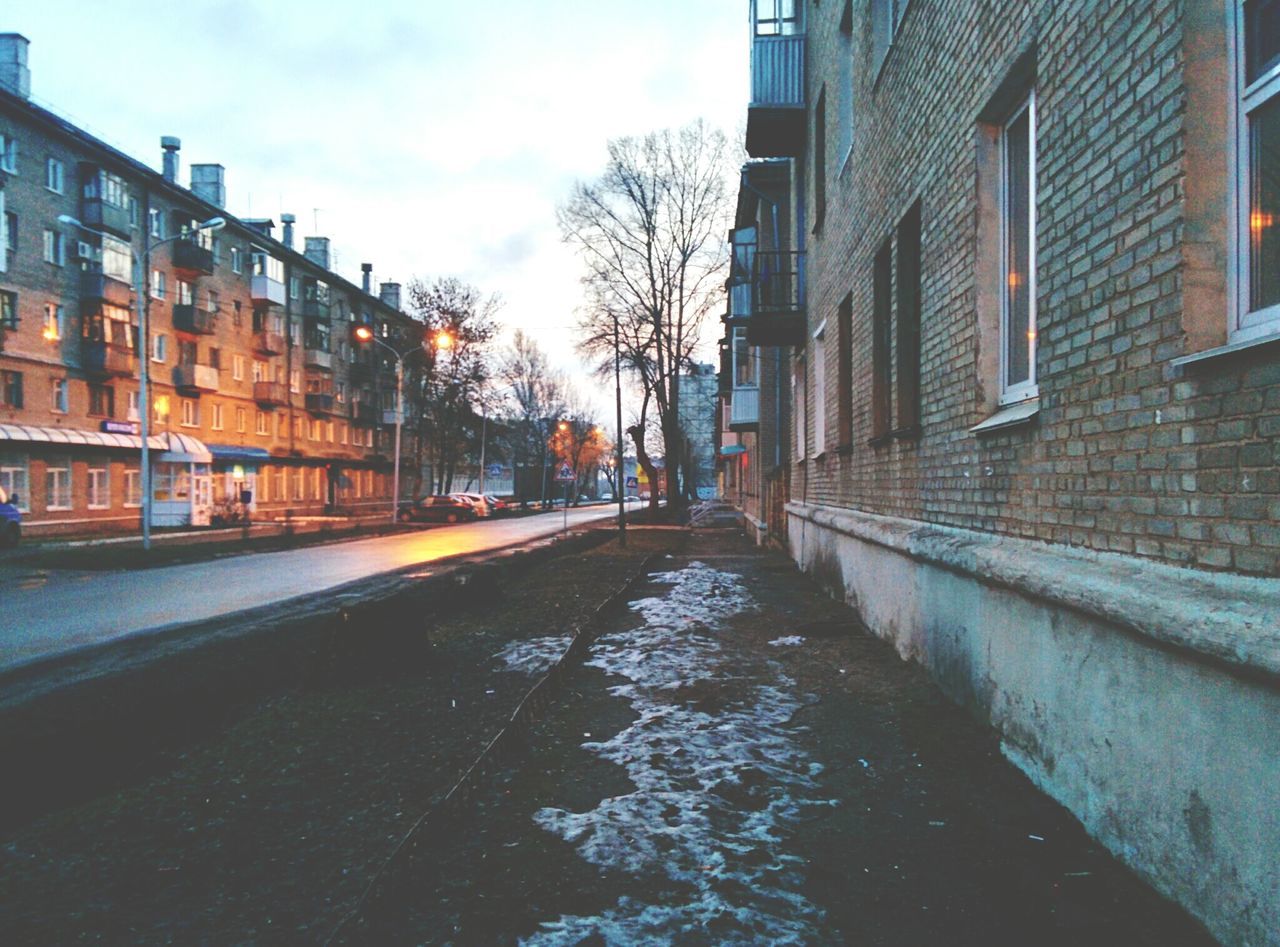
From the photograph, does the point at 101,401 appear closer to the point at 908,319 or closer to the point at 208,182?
the point at 208,182

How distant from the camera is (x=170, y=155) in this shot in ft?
126

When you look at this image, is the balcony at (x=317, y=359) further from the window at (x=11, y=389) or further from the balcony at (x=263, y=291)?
the window at (x=11, y=389)

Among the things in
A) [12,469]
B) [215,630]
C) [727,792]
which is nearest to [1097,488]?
→ [727,792]

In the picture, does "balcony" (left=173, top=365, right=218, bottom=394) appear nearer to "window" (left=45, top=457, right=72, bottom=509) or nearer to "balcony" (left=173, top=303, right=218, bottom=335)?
"balcony" (left=173, top=303, right=218, bottom=335)

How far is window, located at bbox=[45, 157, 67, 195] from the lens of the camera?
28.9 m

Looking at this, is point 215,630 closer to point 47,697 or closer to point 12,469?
point 47,697

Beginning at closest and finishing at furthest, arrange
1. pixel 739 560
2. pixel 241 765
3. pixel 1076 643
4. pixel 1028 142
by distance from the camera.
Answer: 1. pixel 1076 643
2. pixel 241 765
3. pixel 1028 142
4. pixel 739 560

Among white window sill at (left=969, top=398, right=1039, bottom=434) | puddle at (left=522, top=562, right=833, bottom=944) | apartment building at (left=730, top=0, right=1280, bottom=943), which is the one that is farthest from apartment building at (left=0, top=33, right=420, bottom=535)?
white window sill at (left=969, top=398, right=1039, bottom=434)

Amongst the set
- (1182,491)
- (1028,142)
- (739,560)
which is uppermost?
(1028,142)

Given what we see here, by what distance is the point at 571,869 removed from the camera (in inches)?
117

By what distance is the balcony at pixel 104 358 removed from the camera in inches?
1189

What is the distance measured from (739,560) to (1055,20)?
13013 millimetres

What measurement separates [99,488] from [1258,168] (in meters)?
35.9

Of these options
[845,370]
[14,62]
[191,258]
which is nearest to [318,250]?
[191,258]
